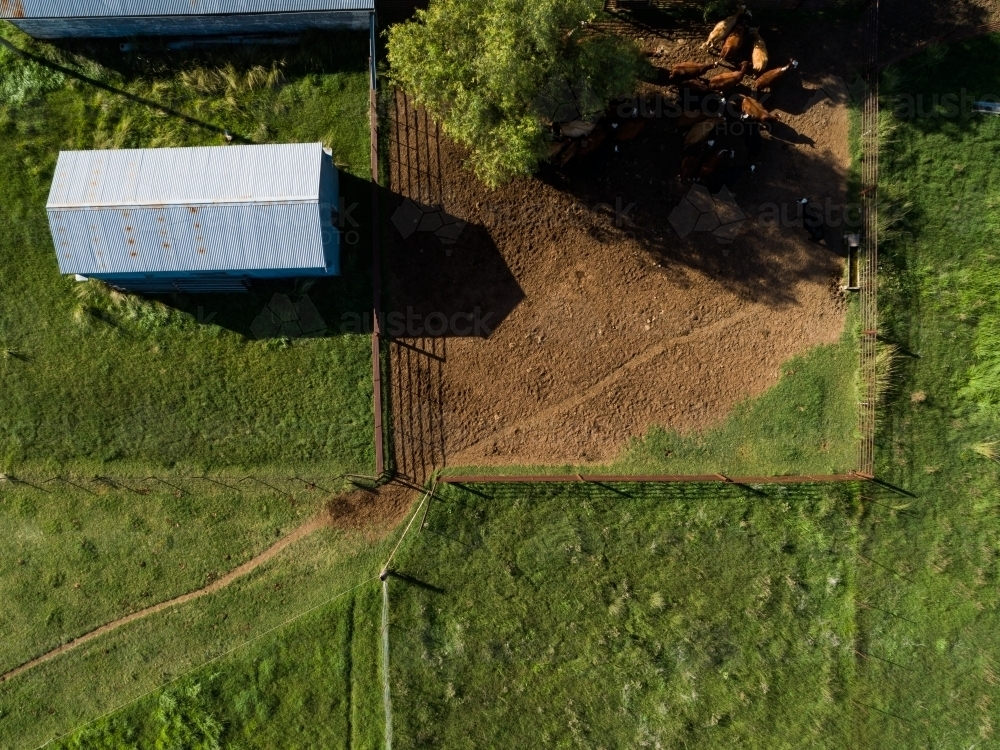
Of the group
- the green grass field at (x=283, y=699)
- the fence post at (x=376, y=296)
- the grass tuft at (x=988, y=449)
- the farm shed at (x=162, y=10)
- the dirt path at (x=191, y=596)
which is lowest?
the green grass field at (x=283, y=699)

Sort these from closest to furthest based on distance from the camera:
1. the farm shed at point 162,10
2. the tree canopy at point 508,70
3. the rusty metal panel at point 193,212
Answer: the tree canopy at point 508,70, the rusty metal panel at point 193,212, the farm shed at point 162,10

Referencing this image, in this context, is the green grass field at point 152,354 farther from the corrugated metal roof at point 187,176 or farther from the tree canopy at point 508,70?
the tree canopy at point 508,70

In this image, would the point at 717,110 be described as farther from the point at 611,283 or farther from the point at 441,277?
the point at 441,277

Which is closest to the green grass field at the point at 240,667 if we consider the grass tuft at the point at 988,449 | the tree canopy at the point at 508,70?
the tree canopy at the point at 508,70

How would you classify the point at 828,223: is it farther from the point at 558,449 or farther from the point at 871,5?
the point at 558,449

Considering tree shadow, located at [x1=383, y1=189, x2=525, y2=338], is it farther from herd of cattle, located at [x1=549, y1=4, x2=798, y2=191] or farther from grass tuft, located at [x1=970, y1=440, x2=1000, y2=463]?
grass tuft, located at [x1=970, y1=440, x2=1000, y2=463]

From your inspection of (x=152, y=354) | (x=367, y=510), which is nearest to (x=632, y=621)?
(x=367, y=510)
